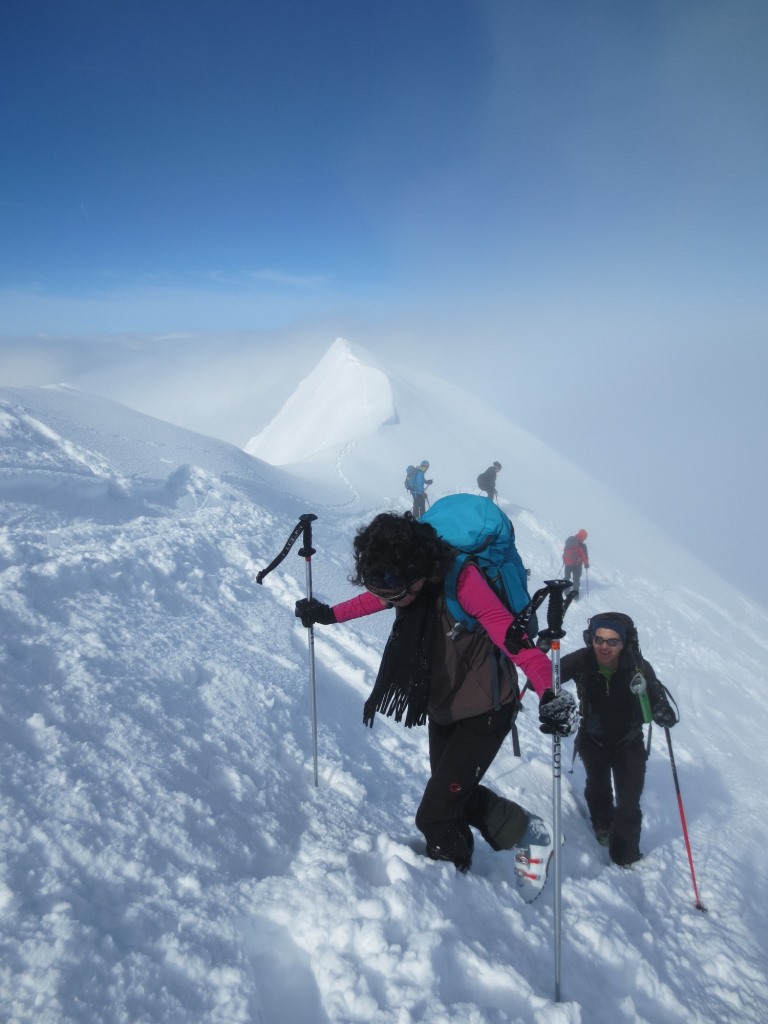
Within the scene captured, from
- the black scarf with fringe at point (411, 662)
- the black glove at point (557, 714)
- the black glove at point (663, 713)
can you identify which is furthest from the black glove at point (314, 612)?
the black glove at point (663, 713)

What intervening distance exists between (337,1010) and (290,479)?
12285mm

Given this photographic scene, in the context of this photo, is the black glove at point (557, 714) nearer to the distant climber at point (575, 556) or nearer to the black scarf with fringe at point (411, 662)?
the black scarf with fringe at point (411, 662)

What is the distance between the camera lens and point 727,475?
255 ft

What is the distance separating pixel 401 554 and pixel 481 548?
475 millimetres

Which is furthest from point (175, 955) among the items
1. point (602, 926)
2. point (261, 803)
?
point (602, 926)

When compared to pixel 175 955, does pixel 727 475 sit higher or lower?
higher

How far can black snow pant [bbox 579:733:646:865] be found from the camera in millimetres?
4445

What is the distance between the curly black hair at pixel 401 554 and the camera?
112 inches

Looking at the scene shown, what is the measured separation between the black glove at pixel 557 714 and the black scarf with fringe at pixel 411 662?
642 mm

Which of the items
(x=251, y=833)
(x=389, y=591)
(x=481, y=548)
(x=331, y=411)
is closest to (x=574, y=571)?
(x=481, y=548)

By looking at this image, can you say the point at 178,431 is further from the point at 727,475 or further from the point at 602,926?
the point at 727,475

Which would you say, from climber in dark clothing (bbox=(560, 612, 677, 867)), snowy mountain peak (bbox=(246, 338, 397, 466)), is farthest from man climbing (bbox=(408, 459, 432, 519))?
climber in dark clothing (bbox=(560, 612, 677, 867))

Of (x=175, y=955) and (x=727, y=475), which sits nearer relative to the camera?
(x=175, y=955)

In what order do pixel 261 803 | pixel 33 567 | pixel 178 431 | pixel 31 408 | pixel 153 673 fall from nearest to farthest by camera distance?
pixel 261 803 < pixel 153 673 < pixel 33 567 < pixel 31 408 < pixel 178 431
